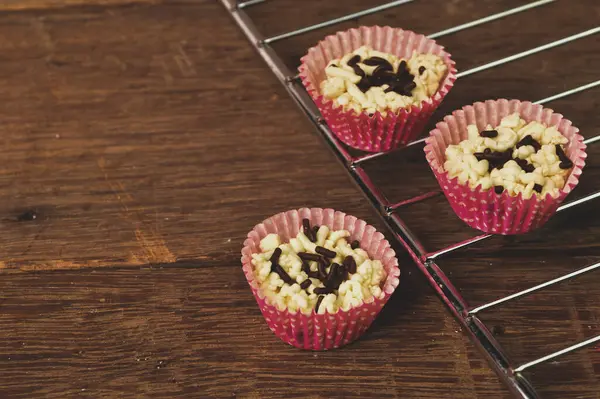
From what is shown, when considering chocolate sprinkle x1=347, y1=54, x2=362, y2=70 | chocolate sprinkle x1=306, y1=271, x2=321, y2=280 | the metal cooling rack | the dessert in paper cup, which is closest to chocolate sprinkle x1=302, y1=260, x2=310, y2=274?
chocolate sprinkle x1=306, y1=271, x2=321, y2=280

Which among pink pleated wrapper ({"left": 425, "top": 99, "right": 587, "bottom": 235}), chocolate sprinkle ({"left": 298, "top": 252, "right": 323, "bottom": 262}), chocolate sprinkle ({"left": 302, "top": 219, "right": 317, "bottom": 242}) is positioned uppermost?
pink pleated wrapper ({"left": 425, "top": 99, "right": 587, "bottom": 235})

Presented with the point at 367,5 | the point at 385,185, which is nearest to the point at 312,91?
the point at 385,185

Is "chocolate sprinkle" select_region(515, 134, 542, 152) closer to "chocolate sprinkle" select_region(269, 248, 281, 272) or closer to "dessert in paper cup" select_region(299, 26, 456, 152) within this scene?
"dessert in paper cup" select_region(299, 26, 456, 152)

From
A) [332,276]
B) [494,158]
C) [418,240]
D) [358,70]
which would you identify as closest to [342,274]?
[332,276]

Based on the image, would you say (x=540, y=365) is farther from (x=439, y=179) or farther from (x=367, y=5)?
(x=367, y=5)

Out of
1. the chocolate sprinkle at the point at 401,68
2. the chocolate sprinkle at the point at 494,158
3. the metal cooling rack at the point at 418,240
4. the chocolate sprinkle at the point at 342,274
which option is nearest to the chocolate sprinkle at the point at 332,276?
the chocolate sprinkle at the point at 342,274

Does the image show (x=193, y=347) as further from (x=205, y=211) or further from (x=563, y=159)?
(x=563, y=159)

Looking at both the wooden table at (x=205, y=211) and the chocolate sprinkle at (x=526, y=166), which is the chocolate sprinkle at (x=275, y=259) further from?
the chocolate sprinkle at (x=526, y=166)

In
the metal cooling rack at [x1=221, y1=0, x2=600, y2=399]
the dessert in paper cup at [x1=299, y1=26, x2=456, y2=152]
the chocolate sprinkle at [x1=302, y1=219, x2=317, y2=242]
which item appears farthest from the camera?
the dessert in paper cup at [x1=299, y1=26, x2=456, y2=152]
